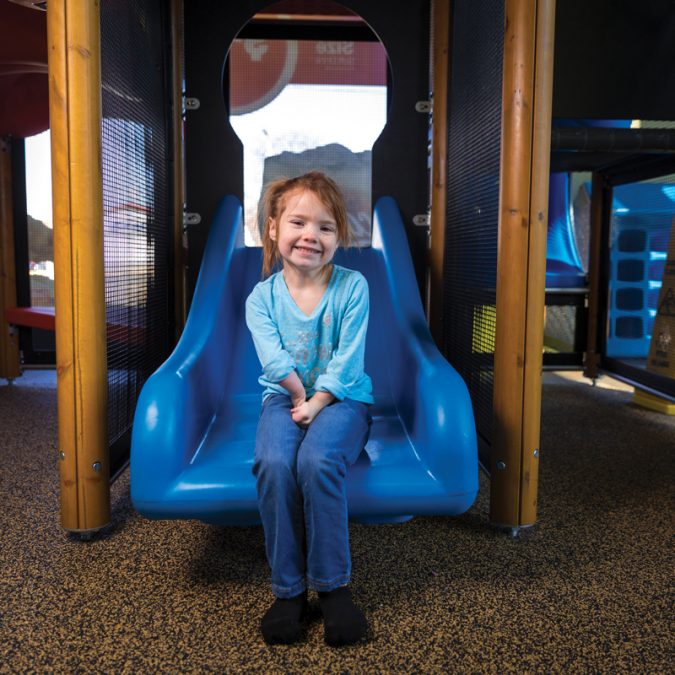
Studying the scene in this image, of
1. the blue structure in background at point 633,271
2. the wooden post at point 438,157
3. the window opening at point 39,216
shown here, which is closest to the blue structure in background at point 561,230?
the blue structure in background at point 633,271

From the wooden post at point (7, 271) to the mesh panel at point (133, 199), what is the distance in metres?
1.88

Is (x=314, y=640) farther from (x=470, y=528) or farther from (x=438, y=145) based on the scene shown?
(x=438, y=145)

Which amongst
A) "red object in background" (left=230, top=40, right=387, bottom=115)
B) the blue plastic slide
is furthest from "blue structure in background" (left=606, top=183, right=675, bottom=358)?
the blue plastic slide

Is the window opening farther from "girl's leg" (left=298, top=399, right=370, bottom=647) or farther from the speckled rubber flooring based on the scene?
"girl's leg" (left=298, top=399, right=370, bottom=647)

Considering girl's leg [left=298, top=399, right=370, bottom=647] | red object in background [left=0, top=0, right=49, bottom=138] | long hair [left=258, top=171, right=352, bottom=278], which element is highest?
red object in background [left=0, top=0, right=49, bottom=138]

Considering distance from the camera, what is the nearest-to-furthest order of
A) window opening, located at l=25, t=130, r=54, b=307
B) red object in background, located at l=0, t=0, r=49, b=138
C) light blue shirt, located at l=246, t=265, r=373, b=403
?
light blue shirt, located at l=246, t=265, r=373, b=403 → red object in background, located at l=0, t=0, r=49, b=138 → window opening, located at l=25, t=130, r=54, b=307

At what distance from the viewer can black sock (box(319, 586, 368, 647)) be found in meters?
1.21

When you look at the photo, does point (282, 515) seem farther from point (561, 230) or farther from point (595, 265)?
point (561, 230)

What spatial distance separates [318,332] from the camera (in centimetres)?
155

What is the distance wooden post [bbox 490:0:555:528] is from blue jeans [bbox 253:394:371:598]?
0.56 metres

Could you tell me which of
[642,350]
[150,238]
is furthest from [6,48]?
[642,350]

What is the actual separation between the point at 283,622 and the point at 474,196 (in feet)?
4.40

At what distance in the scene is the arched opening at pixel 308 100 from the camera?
2521 mm

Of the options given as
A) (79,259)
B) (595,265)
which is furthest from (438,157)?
(595,265)
